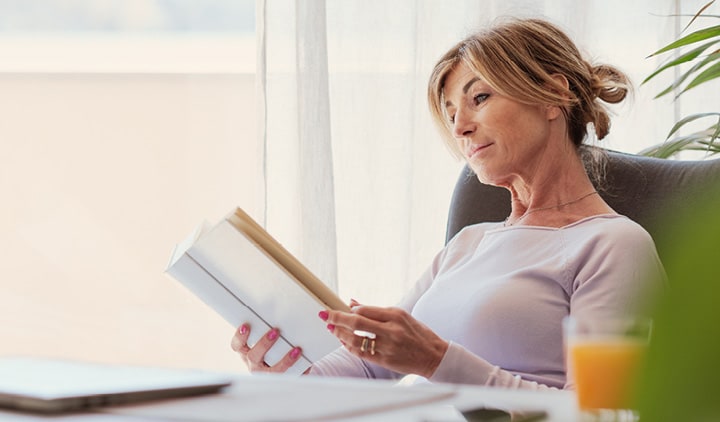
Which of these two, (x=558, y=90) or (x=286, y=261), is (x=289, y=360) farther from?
(x=558, y=90)

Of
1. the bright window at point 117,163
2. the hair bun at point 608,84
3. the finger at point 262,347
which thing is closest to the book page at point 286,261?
the finger at point 262,347

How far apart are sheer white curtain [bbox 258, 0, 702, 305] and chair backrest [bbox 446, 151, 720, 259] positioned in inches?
28.3

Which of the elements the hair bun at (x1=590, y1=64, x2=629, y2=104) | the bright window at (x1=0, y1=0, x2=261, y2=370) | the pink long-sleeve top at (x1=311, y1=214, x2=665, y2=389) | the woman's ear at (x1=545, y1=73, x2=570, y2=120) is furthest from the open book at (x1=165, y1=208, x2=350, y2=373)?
the bright window at (x1=0, y1=0, x2=261, y2=370)

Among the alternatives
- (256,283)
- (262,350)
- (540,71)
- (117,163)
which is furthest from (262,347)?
(117,163)

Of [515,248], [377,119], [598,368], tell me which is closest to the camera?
[598,368]

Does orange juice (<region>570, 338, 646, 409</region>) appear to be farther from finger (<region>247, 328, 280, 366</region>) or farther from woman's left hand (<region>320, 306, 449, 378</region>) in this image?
finger (<region>247, 328, 280, 366</region>)

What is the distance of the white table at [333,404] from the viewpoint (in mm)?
563

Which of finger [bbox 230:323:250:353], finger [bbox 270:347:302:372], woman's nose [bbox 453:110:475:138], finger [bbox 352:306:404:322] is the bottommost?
finger [bbox 270:347:302:372]

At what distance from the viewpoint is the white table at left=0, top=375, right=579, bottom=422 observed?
563 millimetres

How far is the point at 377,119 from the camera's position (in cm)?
251

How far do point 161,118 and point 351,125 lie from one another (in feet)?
2.11

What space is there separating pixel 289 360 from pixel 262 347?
48 mm

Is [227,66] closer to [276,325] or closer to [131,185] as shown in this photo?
[131,185]

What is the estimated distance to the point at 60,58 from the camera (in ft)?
9.06
